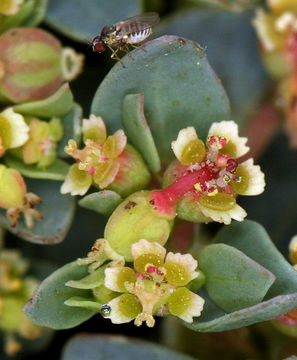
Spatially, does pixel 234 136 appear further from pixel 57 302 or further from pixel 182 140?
pixel 57 302

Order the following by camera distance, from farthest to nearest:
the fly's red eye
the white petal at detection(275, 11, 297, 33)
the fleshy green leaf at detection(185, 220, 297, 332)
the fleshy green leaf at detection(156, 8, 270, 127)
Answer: the fleshy green leaf at detection(156, 8, 270, 127) < the white petal at detection(275, 11, 297, 33) < the fly's red eye < the fleshy green leaf at detection(185, 220, 297, 332)

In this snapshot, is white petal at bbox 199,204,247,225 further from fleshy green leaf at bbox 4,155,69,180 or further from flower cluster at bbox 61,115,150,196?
fleshy green leaf at bbox 4,155,69,180

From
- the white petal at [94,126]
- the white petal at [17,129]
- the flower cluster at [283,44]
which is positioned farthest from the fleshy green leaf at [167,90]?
the flower cluster at [283,44]

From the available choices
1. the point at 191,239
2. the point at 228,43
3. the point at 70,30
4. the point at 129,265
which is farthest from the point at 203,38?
the point at 129,265

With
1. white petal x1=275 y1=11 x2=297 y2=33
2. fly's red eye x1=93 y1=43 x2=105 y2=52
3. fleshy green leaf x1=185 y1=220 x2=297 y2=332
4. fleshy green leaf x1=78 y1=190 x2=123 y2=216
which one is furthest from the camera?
white petal x1=275 y1=11 x2=297 y2=33

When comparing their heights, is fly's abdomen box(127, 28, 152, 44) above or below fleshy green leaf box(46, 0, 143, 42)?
above

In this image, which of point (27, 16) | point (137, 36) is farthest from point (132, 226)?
point (27, 16)

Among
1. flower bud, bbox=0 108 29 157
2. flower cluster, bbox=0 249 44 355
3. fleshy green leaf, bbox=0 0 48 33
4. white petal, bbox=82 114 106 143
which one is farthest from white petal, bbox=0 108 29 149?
flower cluster, bbox=0 249 44 355
